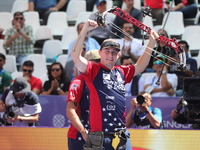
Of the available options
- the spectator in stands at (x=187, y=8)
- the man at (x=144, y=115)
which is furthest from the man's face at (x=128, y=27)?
the man at (x=144, y=115)

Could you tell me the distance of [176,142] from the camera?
20.5ft

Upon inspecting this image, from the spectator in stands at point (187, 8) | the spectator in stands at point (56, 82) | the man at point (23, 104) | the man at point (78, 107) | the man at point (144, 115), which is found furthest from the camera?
the spectator in stands at point (187, 8)

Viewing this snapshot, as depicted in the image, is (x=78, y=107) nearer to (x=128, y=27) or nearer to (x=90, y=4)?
(x=128, y=27)

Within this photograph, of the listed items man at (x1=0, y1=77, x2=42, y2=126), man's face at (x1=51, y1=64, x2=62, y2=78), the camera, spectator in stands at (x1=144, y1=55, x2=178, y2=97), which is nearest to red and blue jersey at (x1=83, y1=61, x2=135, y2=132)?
the camera

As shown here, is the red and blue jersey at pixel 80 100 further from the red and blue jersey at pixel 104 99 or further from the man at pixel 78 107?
the red and blue jersey at pixel 104 99

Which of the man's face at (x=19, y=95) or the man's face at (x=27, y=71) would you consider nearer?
the man's face at (x=19, y=95)

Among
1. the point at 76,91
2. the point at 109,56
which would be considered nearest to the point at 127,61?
the point at 76,91

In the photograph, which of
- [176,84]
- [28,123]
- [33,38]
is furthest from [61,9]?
[28,123]

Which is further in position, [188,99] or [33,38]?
[33,38]

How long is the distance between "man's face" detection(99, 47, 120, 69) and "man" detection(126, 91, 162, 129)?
196 cm

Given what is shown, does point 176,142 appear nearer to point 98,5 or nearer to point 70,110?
point 70,110

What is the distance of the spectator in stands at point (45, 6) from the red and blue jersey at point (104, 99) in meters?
7.71

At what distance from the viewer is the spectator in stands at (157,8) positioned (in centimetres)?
1155

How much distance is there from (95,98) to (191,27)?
260 inches
